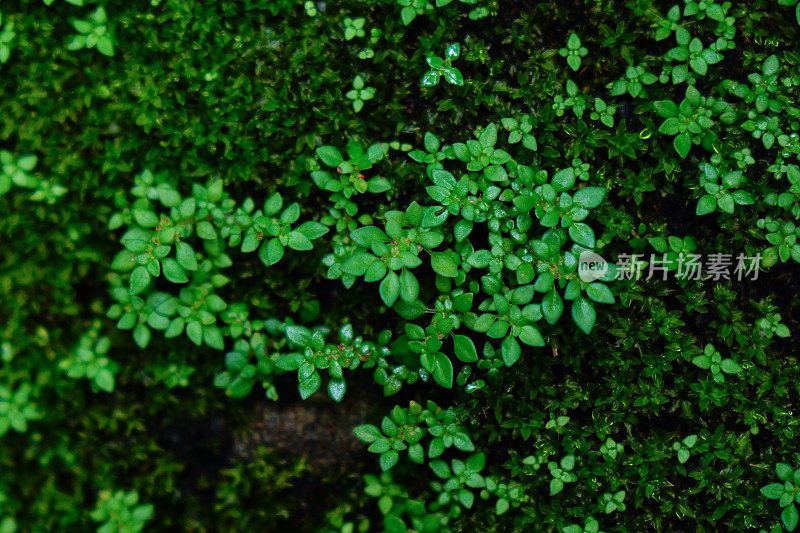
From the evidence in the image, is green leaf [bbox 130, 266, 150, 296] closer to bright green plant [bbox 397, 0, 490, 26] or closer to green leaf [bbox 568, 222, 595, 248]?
bright green plant [bbox 397, 0, 490, 26]

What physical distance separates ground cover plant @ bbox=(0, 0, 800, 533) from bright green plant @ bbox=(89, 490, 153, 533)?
0.09 ft

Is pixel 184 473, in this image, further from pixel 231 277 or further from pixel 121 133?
pixel 121 133

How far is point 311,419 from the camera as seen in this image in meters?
2.32

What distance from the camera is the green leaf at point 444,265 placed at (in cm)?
193

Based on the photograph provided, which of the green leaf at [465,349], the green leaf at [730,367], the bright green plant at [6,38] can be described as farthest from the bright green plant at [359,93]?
Answer: the green leaf at [730,367]

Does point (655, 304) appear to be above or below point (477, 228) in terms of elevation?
below

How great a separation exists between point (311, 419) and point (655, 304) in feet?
5.07

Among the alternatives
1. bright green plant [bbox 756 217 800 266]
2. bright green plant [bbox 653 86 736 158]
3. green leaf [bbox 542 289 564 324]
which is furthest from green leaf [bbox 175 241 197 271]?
bright green plant [bbox 756 217 800 266]

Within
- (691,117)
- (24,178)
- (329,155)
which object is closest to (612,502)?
(691,117)

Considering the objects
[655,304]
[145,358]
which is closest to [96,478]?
[145,358]

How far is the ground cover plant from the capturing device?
6.57ft

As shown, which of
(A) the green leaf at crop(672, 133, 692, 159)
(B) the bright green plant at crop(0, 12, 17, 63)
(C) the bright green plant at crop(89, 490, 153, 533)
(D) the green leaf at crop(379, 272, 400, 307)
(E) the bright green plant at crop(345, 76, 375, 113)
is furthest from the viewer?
(C) the bright green plant at crop(89, 490, 153, 533)

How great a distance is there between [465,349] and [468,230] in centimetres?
45

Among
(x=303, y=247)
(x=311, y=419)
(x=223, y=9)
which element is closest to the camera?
(x=303, y=247)
